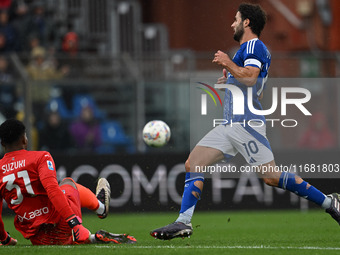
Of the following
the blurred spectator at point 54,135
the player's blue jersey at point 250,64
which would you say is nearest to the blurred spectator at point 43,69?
the blurred spectator at point 54,135

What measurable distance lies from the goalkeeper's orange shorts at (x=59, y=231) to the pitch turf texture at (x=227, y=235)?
0.53 ft

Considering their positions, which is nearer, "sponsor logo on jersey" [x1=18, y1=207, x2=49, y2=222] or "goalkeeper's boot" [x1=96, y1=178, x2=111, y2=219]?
"sponsor logo on jersey" [x1=18, y1=207, x2=49, y2=222]

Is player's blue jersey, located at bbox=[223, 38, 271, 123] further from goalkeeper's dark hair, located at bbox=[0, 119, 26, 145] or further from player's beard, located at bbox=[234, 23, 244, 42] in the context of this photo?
goalkeeper's dark hair, located at bbox=[0, 119, 26, 145]

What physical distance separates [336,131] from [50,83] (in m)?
5.20

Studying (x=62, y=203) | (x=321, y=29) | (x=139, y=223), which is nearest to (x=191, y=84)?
(x=139, y=223)

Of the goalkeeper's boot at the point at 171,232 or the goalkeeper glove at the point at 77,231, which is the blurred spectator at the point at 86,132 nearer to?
the goalkeeper's boot at the point at 171,232

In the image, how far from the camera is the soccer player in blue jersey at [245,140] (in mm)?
7594

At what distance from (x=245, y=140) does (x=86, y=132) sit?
7.02 metres

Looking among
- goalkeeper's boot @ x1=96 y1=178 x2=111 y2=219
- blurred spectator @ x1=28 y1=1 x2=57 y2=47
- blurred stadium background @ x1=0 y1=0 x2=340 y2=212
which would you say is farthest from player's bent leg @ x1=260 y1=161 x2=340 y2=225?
blurred spectator @ x1=28 y1=1 x2=57 y2=47

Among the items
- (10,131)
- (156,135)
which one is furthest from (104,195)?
(156,135)

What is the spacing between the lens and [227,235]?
30.9 ft

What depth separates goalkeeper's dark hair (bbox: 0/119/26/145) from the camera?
7211mm

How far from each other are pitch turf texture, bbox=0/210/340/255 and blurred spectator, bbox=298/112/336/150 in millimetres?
1450

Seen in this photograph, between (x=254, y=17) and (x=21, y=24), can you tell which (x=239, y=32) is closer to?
(x=254, y=17)
